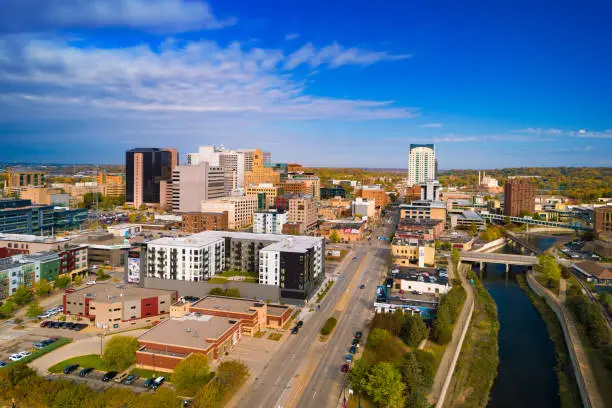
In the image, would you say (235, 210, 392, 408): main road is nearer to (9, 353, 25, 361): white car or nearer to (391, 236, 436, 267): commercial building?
(391, 236, 436, 267): commercial building

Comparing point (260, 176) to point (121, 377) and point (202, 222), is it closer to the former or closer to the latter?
point (202, 222)

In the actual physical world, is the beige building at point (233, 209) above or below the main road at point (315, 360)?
above

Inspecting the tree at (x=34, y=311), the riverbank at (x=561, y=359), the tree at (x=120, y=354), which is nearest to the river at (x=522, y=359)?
the riverbank at (x=561, y=359)

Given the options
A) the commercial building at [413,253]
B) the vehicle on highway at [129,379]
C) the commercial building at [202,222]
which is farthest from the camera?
→ the commercial building at [202,222]

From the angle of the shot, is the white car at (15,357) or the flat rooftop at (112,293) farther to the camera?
the flat rooftop at (112,293)

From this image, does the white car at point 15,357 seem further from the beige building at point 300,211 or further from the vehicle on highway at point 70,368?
the beige building at point 300,211

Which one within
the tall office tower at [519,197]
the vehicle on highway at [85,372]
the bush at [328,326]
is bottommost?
the vehicle on highway at [85,372]

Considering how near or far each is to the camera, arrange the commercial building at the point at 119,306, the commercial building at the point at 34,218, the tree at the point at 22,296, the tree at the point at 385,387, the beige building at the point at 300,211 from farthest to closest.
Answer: the beige building at the point at 300,211
the commercial building at the point at 34,218
the tree at the point at 22,296
the commercial building at the point at 119,306
the tree at the point at 385,387

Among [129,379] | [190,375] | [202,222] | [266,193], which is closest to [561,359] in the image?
[190,375]
